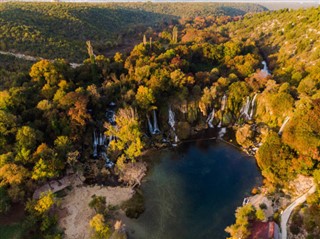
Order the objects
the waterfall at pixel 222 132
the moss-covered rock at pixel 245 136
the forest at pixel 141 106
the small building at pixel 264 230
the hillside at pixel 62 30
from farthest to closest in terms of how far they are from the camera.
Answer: the hillside at pixel 62 30 < the waterfall at pixel 222 132 < the moss-covered rock at pixel 245 136 < the forest at pixel 141 106 < the small building at pixel 264 230

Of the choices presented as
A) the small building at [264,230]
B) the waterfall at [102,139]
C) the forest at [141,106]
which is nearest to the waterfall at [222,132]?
the forest at [141,106]

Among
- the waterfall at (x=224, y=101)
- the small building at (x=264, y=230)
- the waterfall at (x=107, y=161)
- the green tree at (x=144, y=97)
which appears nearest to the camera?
the small building at (x=264, y=230)

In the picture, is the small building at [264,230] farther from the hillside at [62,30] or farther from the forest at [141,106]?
the hillside at [62,30]

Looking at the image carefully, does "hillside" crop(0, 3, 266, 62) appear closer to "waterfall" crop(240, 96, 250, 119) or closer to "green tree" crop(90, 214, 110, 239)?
"waterfall" crop(240, 96, 250, 119)

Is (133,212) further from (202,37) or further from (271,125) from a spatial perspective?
(202,37)

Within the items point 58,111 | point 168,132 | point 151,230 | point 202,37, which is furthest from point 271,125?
point 202,37

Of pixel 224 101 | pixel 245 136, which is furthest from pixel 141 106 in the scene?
pixel 245 136

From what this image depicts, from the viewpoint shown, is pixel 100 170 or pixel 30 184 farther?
pixel 100 170
